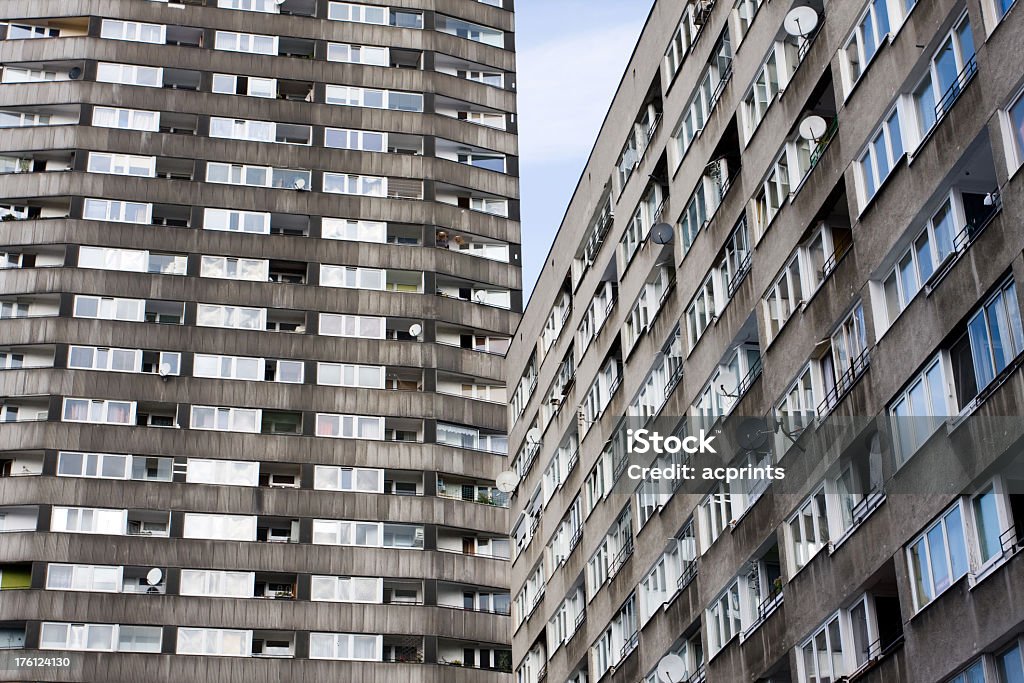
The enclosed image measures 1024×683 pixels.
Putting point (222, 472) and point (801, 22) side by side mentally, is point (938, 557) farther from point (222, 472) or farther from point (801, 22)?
point (222, 472)

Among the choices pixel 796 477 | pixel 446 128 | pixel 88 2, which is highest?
pixel 88 2

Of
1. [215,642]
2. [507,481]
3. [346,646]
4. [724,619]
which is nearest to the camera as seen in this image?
[724,619]

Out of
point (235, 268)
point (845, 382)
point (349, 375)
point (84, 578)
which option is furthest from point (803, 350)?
point (235, 268)

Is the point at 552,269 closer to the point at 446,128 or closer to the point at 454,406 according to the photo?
the point at 454,406

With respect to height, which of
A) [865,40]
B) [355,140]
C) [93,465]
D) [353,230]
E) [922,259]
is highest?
[355,140]

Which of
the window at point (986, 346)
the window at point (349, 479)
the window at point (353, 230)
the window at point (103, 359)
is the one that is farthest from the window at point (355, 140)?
the window at point (986, 346)

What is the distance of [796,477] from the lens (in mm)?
33438

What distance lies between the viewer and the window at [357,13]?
84.4 metres

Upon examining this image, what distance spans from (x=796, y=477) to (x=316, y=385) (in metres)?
43.4

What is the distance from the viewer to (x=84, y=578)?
67750 mm

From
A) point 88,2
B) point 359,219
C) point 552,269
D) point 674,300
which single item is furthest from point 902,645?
point 88,2

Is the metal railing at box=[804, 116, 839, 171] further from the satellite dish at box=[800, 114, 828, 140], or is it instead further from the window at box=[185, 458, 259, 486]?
the window at box=[185, 458, 259, 486]

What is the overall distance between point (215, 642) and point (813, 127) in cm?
4324

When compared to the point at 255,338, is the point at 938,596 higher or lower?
lower
